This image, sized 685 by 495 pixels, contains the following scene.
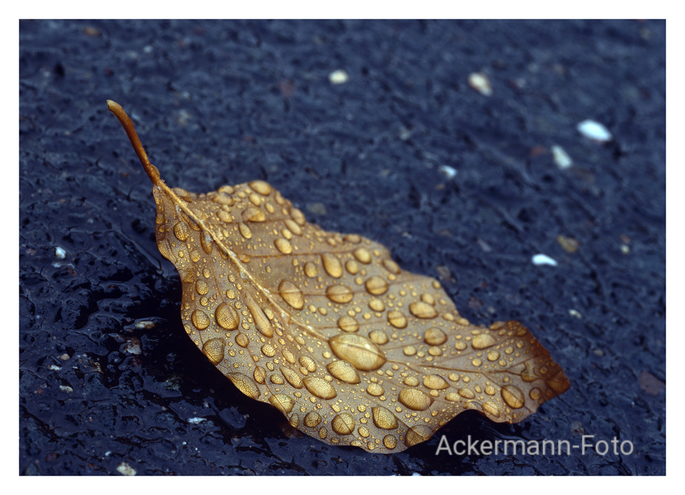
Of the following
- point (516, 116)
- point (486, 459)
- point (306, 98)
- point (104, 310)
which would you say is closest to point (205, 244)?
point (104, 310)

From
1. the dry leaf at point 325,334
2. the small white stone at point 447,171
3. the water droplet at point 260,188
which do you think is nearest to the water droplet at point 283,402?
the dry leaf at point 325,334

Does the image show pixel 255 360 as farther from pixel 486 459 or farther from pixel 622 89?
pixel 622 89

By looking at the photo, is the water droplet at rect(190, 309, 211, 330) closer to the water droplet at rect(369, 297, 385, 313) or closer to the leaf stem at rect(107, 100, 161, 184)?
the leaf stem at rect(107, 100, 161, 184)

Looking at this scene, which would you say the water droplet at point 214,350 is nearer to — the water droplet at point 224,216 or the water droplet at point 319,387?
the water droplet at point 319,387

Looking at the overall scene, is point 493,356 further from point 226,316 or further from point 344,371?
point 226,316

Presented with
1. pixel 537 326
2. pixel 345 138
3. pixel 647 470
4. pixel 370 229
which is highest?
pixel 345 138

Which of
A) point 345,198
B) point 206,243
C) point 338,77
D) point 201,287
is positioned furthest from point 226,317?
point 338,77

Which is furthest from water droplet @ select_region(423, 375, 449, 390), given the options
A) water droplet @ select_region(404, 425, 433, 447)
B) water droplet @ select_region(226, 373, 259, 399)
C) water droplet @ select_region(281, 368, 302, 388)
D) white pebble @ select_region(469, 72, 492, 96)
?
white pebble @ select_region(469, 72, 492, 96)
